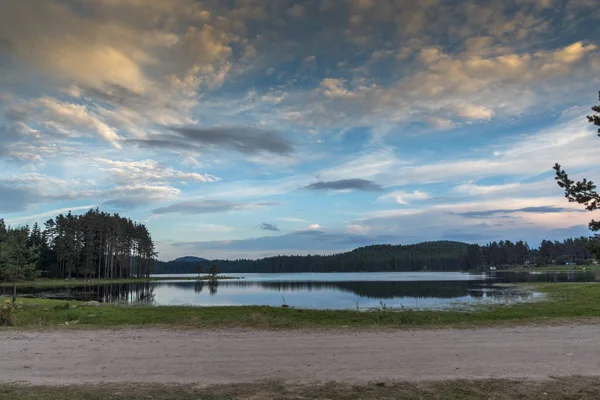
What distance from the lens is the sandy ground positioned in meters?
8.52

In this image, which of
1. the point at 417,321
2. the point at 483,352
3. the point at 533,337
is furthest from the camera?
the point at 417,321

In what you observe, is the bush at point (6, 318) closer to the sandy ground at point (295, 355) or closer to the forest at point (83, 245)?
the sandy ground at point (295, 355)

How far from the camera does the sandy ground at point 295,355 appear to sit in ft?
28.0

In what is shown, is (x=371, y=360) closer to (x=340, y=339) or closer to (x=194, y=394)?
(x=340, y=339)

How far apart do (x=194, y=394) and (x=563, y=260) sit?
207529 millimetres

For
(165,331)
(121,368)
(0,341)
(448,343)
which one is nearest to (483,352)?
(448,343)

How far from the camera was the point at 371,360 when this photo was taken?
9664 mm

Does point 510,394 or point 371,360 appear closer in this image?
point 510,394

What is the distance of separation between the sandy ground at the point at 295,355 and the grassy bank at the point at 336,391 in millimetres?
456

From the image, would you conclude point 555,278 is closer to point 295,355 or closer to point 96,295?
point 96,295

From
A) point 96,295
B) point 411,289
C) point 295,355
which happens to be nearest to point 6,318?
point 295,355

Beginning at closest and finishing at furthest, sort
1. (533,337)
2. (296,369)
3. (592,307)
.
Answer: (296,369) < (533,337) < (592,307)

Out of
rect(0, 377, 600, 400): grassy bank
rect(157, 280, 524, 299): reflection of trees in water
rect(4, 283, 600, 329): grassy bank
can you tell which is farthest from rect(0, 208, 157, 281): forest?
rect(0, 377, 600, 400): grassy bank

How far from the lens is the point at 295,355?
10297 mm
